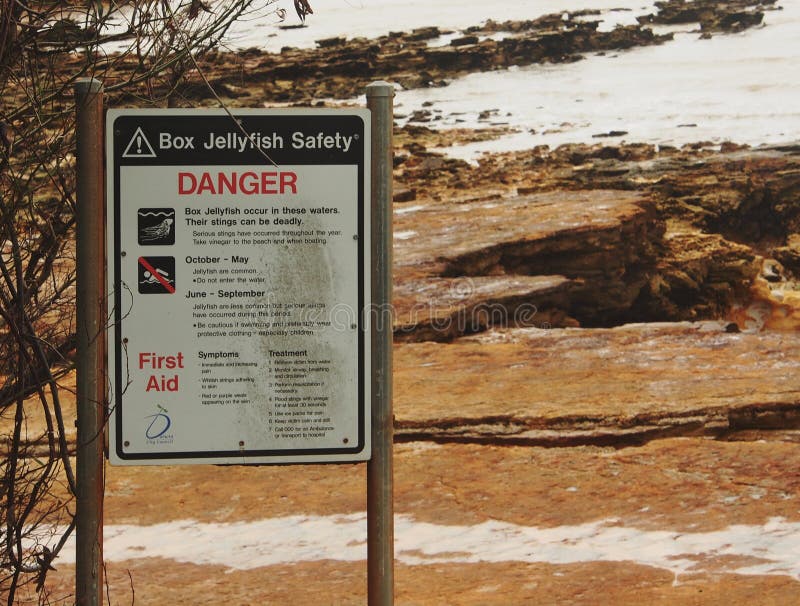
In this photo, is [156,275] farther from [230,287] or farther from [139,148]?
[139,148]

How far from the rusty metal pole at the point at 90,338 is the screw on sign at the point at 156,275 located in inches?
4.5

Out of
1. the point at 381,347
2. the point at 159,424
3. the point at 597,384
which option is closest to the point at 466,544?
the point at 381,347

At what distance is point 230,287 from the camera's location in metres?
2.89

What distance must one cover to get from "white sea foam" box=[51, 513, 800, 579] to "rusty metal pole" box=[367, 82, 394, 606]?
1561mm

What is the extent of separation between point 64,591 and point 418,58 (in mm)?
18350

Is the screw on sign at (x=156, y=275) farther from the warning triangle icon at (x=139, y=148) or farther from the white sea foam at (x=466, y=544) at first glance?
the white sea foam at (x=466, y=544)

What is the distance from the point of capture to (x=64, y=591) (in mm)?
4164

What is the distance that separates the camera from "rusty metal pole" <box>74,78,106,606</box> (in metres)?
2.86

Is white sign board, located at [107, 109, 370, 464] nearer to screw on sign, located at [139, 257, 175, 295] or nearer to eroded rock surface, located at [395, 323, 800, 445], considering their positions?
screw on sign, located at [139, 257, 175, 295]

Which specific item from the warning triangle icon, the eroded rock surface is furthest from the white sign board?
the eroded rock surface

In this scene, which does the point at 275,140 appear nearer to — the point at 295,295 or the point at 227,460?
the point at 295,295

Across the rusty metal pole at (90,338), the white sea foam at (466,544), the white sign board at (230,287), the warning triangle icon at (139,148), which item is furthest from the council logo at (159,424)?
the white sea foam at (466,544)

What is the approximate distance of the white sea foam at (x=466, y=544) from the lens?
4.41 m

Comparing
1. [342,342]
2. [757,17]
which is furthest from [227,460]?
[757,17]
